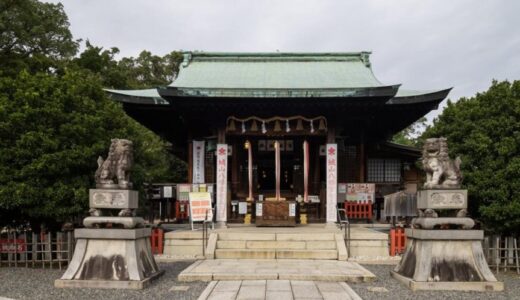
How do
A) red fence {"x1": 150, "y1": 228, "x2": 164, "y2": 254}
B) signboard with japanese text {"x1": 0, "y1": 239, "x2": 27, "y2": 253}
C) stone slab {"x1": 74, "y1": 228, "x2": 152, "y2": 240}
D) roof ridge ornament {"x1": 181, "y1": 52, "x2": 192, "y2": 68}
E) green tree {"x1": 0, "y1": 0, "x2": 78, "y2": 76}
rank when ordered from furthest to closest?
green tree {"x1": 0, "y1": 0, "x2": 78, "y2": 76}, roof ridge ornament {"x1": 181, "y1": 52, "x2": 192, "y2": 68}, red fence {"x1": 150, "y1": 228, "x2": 164, "y2": 254}, signboard with japanese text {"x1": 0, "y1": 239, "x2": 27, "y2": 253}, stone slab {"x1": 74, "y1": 228, "x2": 152, "y2": 240}

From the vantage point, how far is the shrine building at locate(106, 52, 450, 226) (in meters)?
13.7

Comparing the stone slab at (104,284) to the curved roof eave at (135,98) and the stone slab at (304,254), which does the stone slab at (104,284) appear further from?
the curved roof eave at (135,98)

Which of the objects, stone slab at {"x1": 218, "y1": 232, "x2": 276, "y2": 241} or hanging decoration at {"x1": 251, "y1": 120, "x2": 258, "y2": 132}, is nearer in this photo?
stone slab at {"x1": 218, "y1": 232, "x2": 276, "y2": 241}

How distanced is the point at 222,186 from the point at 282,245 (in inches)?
140

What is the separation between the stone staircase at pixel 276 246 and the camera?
1125 centimetres

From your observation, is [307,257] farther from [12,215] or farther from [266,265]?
[12,215]

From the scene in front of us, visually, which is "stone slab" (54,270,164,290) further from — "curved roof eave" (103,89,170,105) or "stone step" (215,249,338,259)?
"curved roof eave" (103,89,170,105)

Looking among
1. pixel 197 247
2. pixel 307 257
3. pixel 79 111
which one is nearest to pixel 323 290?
pixel 307 257

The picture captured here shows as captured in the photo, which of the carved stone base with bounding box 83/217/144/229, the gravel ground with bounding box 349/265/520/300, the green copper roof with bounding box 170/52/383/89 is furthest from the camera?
the green copper roof with bounding box 170/52/383/89

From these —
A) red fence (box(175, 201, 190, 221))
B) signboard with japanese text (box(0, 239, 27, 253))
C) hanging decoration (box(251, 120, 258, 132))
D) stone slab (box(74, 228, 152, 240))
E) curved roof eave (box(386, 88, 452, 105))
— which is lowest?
signboard with japanese text (box(0, 239, 27, 253))

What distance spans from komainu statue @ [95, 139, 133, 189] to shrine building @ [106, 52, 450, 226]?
4.32 metres

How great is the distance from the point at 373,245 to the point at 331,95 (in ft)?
15.9

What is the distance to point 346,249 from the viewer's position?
38.1 ft

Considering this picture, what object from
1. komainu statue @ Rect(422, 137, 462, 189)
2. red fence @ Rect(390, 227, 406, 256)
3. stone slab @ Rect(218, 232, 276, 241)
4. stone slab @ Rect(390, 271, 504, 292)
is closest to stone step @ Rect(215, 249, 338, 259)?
stone slab @ Rect(218, 232, 276, 241)
